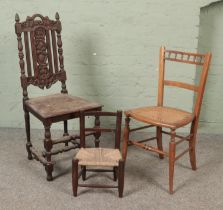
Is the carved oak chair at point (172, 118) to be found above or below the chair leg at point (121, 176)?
above

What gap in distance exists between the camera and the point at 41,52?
294cm

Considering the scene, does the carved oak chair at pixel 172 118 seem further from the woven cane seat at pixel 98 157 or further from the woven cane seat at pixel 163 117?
the woven cane seat at pixel 98 157

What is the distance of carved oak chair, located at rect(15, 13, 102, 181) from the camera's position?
2.71 meters

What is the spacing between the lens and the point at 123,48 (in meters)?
3.49

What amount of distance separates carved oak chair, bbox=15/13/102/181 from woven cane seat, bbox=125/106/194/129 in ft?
1.07

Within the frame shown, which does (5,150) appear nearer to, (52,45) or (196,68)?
(52,45)

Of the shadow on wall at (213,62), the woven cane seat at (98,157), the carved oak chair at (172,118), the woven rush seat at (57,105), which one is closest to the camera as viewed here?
the woven cane seat at (98,157)

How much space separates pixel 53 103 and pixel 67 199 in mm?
760

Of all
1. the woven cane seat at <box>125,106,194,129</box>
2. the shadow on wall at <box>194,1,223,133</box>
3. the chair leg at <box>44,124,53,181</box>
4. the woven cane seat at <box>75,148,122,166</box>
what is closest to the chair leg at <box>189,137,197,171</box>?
the woven cane seat at <box>125,106,194,129</box>

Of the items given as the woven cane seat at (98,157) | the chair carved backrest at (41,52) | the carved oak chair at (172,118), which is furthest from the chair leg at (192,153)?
the chair carved backrest at (41,52)

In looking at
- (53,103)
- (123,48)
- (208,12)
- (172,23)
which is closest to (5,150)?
(53,103)

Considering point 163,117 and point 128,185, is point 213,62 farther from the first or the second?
point 128,185

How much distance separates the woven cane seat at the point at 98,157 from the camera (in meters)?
2.36

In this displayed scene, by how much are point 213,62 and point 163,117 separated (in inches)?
47.5
